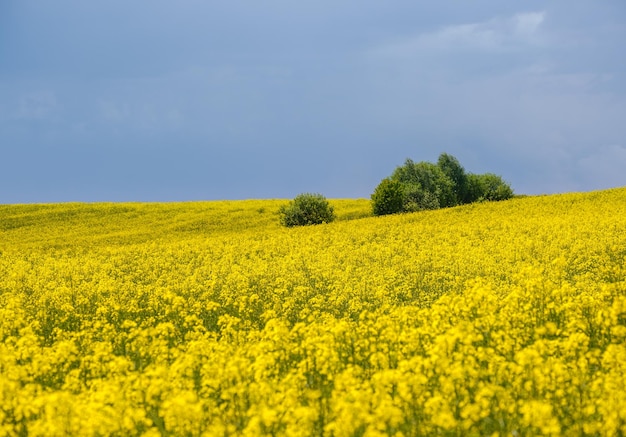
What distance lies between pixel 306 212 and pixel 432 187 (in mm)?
26023

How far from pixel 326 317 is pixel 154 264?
57.2ft

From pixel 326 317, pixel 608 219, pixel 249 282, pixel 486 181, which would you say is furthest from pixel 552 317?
pixel 486 181

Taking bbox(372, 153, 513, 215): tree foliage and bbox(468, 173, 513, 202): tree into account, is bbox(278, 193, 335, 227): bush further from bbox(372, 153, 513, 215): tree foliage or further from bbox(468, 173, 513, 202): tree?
bbox(468, 173, 513, 202): tree

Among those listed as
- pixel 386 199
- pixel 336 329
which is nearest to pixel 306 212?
pixel 386 199

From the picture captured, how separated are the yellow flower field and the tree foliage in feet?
36.3

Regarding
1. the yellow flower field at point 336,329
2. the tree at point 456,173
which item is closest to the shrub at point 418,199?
the yellow flower field at point 336,329

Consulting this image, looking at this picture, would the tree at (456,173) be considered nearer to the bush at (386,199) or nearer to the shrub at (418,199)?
the shrub at (418,199)

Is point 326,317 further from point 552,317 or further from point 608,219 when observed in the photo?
point 608,219

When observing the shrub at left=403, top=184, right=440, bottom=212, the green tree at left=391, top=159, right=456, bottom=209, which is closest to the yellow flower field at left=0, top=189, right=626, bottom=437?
the shrub at left=403, top=184, right=440, bottom=212

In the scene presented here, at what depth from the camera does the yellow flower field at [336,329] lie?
7434 mm

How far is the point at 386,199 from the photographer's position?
197 ft

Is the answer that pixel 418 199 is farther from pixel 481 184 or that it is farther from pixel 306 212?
pixel 481 184

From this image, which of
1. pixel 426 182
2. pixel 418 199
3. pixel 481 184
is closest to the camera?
pixel 418 199

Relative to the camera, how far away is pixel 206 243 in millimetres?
39938
